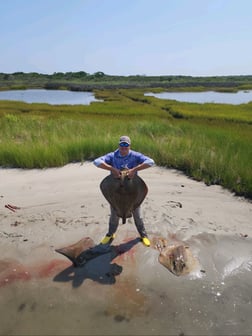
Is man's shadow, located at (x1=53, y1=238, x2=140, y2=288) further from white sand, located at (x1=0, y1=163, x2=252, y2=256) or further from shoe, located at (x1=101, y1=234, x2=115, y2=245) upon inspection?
white sand, located at (x1=0, y1=163, x2=252, y2=256)

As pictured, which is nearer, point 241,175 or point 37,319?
point 37,319

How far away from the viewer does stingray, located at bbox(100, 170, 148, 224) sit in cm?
496

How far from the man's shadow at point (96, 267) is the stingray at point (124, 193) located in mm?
682

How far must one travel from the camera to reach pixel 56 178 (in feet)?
29.5

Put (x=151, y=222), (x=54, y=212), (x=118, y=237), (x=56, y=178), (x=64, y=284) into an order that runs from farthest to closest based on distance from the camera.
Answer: (x=56, y=178) → (x=54, y=212) → (x=151, y=222) → (x=118, y=237) → (x=64, y=284)

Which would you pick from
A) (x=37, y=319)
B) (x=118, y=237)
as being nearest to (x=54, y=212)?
(x=118, y=237)

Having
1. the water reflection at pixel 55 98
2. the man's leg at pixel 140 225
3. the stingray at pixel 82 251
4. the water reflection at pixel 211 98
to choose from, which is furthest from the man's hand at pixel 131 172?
the water reflection at pixel 211 98

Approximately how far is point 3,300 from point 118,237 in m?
2.10

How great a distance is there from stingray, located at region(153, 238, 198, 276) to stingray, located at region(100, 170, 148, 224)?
852mm

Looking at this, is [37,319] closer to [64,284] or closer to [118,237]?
[64,284]

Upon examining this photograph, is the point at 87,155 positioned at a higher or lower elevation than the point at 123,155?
lower

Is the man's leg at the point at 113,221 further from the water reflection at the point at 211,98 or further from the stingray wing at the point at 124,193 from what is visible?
the water reflection at the point at 211,98

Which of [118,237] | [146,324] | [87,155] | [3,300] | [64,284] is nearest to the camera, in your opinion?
[146,324]

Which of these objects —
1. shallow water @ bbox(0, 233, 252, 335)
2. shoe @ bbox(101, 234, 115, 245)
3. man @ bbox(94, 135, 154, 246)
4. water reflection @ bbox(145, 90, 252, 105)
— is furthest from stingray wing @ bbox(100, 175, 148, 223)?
water reflection @ bbox(145, 90, 252, 105)
